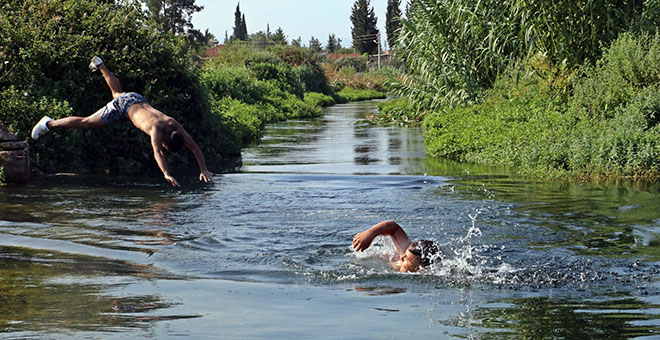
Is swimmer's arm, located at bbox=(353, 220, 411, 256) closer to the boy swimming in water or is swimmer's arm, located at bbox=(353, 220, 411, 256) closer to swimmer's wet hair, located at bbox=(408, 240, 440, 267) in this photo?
the boy swimming in water

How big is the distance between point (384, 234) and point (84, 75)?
11740 mm

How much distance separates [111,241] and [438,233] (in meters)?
4.12

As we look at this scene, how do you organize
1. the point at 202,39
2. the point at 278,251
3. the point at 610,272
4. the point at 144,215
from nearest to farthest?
the point at 610,272, the point at 278,251, the point at 144,215, the point at 202,39

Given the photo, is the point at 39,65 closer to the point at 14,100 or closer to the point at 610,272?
the point at 14,100

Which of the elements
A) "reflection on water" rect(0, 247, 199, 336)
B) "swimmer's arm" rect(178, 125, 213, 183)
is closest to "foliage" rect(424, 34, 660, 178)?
"swimmer's arm" rect(178, 125, 213, 183)

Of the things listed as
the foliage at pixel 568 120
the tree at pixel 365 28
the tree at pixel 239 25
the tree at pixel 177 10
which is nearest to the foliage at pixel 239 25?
the tree at pixel 239 25

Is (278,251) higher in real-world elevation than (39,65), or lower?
lower

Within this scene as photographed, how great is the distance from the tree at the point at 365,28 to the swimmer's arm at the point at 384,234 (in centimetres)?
10097

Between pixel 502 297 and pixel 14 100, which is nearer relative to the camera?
pixel 502 297

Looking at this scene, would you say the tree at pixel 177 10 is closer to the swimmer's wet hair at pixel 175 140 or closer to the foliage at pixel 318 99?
the foliage at pixel 318 99

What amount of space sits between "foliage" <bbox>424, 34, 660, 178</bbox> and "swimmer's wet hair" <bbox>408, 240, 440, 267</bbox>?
7594mm

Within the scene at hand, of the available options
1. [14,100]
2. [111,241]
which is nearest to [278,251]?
[111,241]

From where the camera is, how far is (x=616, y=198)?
1276 cm

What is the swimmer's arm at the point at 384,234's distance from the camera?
781 centimetres
